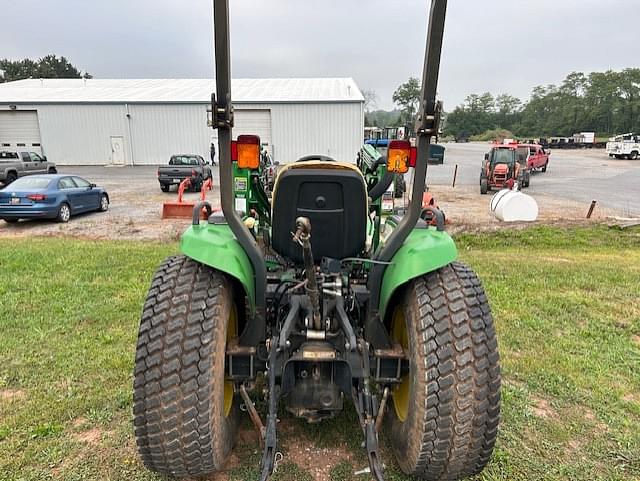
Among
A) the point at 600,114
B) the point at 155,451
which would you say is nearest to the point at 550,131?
the point at 600,114

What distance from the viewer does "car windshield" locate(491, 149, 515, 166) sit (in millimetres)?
21156

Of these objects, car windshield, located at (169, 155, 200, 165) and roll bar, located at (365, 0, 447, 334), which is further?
car windshield, located at (169, 155, 200, 165)

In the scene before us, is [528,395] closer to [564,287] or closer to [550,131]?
[564,287]

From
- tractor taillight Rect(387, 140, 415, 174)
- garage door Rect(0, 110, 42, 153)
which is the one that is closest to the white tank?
tractor taillight Rect(387, 140, 415, 174)

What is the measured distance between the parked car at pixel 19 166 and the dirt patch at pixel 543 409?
22495 millimetres

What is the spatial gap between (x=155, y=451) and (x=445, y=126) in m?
2.16

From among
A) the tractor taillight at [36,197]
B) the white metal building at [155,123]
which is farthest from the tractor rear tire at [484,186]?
the tractor taillight at [36,197]

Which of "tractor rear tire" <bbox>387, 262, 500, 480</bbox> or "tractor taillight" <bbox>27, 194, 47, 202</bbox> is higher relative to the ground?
"tractor rear tire" <bbox>387, 262, 500, 480</bbox>

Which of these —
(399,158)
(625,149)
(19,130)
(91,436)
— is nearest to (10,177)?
(19,130)

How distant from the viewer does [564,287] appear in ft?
20.5

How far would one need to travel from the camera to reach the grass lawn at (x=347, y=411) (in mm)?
2811

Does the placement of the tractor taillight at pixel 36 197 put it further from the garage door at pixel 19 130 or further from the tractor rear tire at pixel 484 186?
the garage door at pixel 19 130

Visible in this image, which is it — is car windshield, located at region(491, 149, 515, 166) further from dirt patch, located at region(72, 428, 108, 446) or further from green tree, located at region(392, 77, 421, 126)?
dirt patch, located at region(72, 428, 108, 446)

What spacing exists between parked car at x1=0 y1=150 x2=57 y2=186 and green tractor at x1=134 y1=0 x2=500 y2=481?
2164 centimetres
